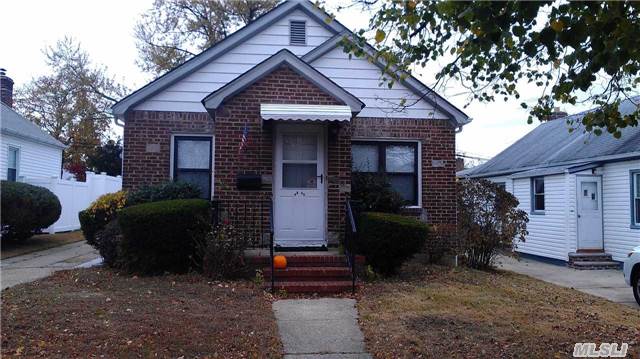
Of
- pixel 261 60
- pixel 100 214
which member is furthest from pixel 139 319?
pixel 261 60

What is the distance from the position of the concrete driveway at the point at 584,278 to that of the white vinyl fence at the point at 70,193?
1571cm

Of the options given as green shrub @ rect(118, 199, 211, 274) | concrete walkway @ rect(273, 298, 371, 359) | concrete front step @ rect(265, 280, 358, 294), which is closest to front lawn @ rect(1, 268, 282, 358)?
concrete walkway @ rect(273, 298, 371, 359)

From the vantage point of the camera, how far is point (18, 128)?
68.4 ft

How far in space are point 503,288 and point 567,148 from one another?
10156mm

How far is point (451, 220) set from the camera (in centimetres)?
1157

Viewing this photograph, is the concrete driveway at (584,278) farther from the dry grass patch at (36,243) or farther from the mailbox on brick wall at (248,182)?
the dry grass patch at (36,243)

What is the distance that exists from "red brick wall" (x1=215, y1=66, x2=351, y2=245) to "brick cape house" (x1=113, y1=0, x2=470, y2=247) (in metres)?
0.02

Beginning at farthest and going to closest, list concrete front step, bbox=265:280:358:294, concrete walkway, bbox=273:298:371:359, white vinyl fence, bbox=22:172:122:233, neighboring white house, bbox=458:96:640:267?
white vinyl fence, bbox=22:172:122:233
neighboring white house, bbox=458:96:640:267
concrete front step, bbox=265:280:358:294
concrete walkway, bbox=273:298:371:359

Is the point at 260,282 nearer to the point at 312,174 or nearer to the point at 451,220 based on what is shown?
the point at 312,174

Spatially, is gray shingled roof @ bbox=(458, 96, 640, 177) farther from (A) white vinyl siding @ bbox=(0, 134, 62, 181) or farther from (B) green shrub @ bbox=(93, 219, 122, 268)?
(A) white vinyl siding @ bbox=(0, 134, 62, 181)

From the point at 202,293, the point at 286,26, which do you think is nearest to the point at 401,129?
the point at 286,26

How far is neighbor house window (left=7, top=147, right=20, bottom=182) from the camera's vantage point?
20.2 metres

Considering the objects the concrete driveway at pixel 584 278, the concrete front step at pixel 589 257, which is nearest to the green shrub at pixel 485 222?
the concrete driveway at pixel 584 278

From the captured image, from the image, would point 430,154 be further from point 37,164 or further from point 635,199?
point 37,164
